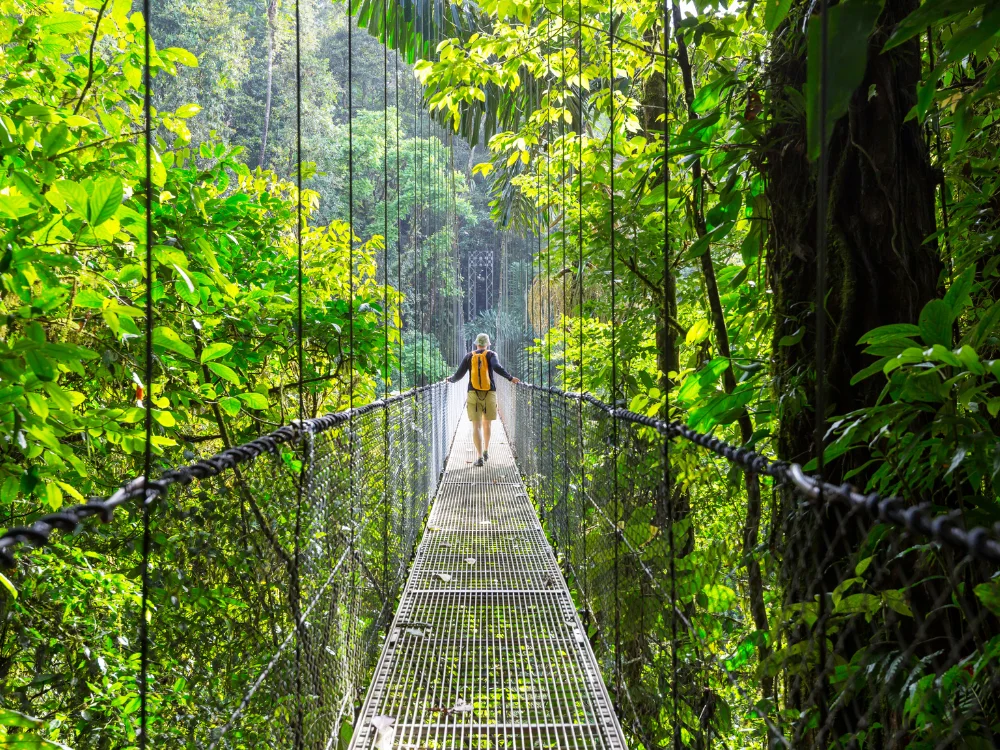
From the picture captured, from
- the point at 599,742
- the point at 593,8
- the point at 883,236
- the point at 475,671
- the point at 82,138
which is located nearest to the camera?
the point at 883,236

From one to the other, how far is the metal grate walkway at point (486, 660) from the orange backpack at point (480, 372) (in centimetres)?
204

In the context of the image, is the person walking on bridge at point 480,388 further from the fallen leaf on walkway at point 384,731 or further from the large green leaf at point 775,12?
the large green leaf at point 775,12

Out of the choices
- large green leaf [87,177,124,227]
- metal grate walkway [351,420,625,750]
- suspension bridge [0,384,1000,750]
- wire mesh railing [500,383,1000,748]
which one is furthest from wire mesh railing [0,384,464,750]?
wire mesh railing [500,383,1000,748]

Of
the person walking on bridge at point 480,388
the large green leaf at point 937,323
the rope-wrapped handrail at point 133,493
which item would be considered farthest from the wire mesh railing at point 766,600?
the person walking on bridge at point 480,388

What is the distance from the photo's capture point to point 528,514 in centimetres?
398

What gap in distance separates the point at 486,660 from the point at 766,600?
3.68 feet

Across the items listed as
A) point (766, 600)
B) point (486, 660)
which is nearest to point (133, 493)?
point (766, 600)

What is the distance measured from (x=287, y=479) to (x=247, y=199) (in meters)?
0.76

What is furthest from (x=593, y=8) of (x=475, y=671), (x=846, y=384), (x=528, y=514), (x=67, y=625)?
(x=528, y=514)

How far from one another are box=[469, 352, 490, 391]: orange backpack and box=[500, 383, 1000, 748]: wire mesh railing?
6.86 ft

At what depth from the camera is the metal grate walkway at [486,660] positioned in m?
1.73

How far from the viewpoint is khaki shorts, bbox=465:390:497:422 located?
5.52 metres

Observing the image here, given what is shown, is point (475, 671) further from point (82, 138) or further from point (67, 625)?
point (82, 138)

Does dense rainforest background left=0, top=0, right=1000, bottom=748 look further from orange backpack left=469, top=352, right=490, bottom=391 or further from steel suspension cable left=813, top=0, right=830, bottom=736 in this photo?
orange backpack left=469, top=352, right=490, bottom=391
